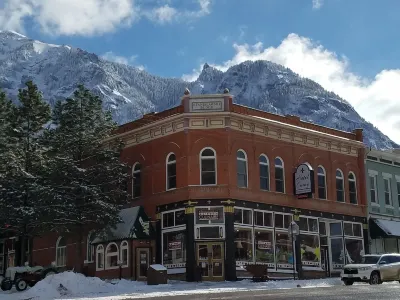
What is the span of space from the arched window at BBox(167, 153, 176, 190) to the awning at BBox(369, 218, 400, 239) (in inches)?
655

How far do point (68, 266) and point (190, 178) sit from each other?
40.5 feet

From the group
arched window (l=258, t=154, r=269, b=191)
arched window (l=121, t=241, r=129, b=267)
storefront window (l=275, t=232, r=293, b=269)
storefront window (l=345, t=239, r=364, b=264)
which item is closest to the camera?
arched window (l=121, t=241, r=129, b=267)

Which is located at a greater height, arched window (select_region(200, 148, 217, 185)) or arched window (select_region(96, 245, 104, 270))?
arched window (select_region(200, 148, 217, 185))

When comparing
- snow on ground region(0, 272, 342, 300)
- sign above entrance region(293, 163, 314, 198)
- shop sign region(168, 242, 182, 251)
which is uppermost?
sign above entrance region(293, 163, 314, 198)

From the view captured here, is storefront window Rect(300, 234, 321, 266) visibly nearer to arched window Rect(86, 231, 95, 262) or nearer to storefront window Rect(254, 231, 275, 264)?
storefront window Rect(254, 231, 275, 264)

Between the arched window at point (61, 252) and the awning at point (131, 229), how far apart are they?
17.9ft

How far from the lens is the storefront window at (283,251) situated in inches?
1586

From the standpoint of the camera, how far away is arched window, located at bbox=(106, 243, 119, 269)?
40.1m

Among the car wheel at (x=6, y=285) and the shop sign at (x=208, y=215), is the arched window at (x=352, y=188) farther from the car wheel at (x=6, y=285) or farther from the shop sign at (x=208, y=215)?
the car wheel at (x=6, y=285)

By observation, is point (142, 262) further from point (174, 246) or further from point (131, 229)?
point (174, 246)

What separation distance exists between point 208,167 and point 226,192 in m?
2.02

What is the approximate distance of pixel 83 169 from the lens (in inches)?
1507

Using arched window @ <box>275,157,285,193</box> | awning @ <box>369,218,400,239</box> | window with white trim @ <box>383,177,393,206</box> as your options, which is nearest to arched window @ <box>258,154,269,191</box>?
arched window @ <box>275,157,285,193</box>

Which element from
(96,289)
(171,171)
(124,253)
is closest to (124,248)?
(124,253)
